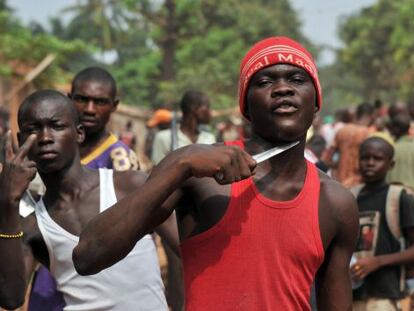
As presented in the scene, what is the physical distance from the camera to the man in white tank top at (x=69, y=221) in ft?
11.6

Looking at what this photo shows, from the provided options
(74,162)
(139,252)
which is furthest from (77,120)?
(139,252)

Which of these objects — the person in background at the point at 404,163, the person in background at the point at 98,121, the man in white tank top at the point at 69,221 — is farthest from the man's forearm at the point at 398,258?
Answer: the person in background at the point at 404,163

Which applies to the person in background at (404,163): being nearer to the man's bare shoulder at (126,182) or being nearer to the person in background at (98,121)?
the person in background at (98,121)

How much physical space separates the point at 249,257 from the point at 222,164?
→ 0.39 metres

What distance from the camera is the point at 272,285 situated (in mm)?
2561

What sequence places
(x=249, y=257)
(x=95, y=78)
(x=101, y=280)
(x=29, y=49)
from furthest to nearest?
(x=29, y=49) < (x=95, y=78) < (x=101, y=280) < (x=249, y=257)

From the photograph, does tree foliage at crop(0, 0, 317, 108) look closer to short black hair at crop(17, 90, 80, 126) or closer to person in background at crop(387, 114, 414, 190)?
person in background at crop(387, 114, 414, 190)

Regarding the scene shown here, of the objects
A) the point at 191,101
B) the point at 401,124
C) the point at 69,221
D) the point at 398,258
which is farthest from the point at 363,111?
the point at 69,221

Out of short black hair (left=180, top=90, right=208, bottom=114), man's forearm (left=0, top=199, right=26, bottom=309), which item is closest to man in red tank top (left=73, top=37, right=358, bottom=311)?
man's forearm (left=0, top=199, right=26, bottom=309)

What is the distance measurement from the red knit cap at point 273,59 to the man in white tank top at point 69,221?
3.59 ft

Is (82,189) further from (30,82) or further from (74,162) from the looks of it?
(30,82)

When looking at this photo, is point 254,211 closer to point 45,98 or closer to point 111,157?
point 45,98

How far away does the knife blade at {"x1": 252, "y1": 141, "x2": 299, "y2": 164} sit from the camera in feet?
8.38

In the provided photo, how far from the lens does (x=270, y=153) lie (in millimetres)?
2594
